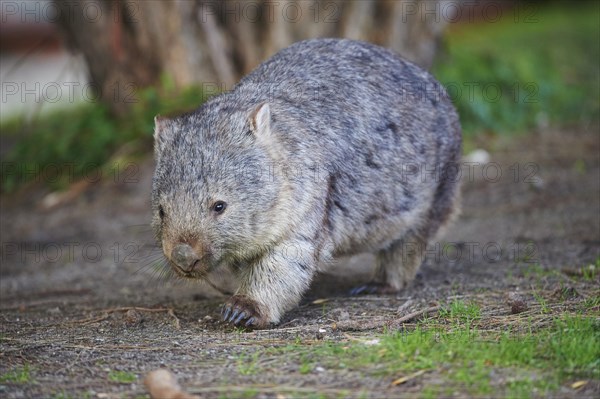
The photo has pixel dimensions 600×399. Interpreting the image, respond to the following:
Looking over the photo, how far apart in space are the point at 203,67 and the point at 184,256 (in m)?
4.80

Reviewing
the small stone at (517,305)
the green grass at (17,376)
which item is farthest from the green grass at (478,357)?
the green grass at (17,376)

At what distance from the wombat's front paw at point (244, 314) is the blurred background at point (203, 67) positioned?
401cm

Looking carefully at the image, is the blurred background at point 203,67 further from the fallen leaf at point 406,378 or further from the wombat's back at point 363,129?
the fallen leaf at point 406,378

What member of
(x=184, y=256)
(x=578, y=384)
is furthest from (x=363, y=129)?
(x=578, y=384)

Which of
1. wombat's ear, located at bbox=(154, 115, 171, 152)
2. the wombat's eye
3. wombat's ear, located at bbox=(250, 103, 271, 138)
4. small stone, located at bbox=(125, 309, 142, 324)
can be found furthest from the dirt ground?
wombat's ear, located at bbox=(250, 103, 271, 138)

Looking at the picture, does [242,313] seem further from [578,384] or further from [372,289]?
[578,384]

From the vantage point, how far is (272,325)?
4.87 meters

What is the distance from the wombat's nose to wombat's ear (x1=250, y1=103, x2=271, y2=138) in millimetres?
732

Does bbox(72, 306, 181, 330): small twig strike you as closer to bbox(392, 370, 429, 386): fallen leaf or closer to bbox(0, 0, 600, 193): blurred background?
bbox(392, 370, 429, 386): fallen leaf

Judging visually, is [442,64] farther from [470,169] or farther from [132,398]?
[132,398]

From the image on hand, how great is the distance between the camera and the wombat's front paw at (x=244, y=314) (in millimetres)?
4797

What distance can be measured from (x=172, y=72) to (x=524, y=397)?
6143 millimetres

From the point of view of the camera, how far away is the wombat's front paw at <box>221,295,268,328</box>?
4.80 metres

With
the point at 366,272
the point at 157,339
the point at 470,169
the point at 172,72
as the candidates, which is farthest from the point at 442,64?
the point at 157,339
